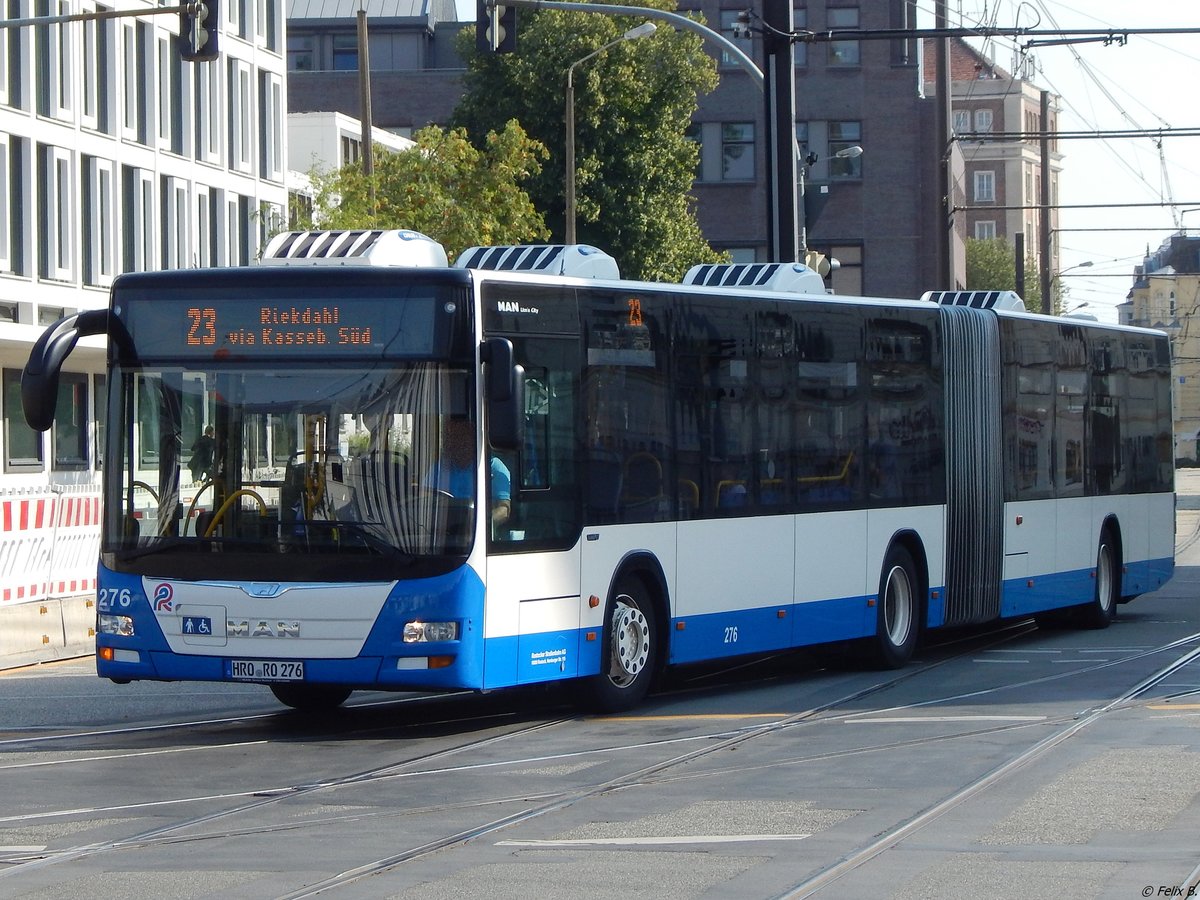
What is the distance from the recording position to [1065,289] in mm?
110125

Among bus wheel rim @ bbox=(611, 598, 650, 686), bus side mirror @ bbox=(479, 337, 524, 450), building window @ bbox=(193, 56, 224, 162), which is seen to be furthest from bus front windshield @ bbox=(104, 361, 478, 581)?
building window @ bbox=(193, 56, 224, 162)

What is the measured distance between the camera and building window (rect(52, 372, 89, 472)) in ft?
152

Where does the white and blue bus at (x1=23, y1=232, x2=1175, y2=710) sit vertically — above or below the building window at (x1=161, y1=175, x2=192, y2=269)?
below

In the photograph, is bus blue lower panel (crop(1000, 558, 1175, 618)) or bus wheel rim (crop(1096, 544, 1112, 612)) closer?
bus blue lower panel (crop(1000, 558, 1175, 618))

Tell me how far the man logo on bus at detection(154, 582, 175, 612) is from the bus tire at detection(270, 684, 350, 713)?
172 centimetres

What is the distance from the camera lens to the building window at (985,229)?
A: 130 meters

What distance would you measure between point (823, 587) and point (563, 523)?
11.7 ft

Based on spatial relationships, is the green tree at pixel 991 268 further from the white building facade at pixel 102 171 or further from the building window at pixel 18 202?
the building window at pixel 18 202

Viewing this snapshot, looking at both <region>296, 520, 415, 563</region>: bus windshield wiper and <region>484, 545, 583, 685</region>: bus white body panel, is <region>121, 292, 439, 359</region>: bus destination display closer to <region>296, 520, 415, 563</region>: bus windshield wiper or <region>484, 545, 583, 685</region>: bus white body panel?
<region>296, 520, 415, 563</region>: bus windshield wiper

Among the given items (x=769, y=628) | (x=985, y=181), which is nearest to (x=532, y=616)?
(x=769, y=628)

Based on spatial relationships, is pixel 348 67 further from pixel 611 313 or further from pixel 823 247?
pixel 611 313

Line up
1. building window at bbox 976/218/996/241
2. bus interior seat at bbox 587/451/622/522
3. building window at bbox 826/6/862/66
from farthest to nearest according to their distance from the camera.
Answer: building window at bbox 976/218/996/241 → building window at bbox 826/6/862/66 → bus interior seat at bbox 587/451/622/522

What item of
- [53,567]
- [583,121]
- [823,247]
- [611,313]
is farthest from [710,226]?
[611,313]

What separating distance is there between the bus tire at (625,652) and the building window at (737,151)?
52810mm
